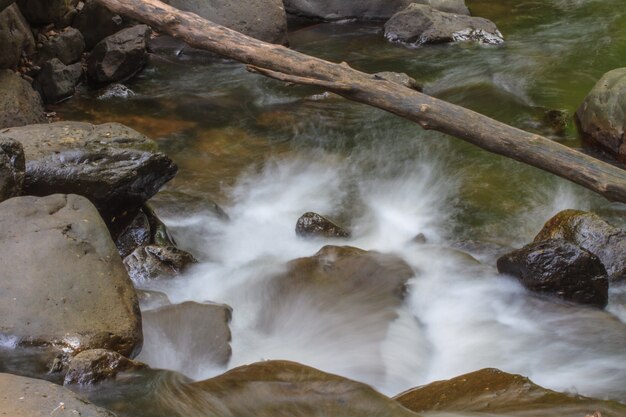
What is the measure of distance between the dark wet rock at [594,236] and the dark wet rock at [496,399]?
165cm

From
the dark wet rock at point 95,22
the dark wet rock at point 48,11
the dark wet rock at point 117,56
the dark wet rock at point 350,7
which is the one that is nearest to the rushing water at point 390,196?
the dark wet rock at point 117,56

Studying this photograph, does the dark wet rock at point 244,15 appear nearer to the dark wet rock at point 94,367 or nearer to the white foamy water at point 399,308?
the white foamy water at point 399,308

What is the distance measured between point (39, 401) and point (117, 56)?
6437mm

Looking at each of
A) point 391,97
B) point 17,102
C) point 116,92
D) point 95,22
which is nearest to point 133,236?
point 391,97

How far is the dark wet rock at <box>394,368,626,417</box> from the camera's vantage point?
377 centimetres

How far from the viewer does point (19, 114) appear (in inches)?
289

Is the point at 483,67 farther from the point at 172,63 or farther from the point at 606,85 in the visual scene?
the point at 172,63

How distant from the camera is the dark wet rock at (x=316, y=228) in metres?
6.07

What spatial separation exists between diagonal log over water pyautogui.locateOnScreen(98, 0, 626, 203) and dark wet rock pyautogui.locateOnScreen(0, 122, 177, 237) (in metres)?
1.22

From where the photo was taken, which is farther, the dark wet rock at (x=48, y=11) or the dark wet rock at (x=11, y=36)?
the dark wet rock at (x=48, y=11)

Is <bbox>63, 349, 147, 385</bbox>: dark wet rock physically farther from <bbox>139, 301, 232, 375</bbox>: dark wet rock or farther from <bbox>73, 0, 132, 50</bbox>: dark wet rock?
<bbox>73, 0, 132, 50</bbox>: dark wet rock

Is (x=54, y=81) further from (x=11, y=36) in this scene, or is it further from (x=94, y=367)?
(x=94, y=367)

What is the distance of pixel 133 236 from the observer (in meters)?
5.72

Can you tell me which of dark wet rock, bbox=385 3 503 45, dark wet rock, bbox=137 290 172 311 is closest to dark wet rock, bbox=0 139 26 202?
dark wet rock, bbox=137 290 172 311
